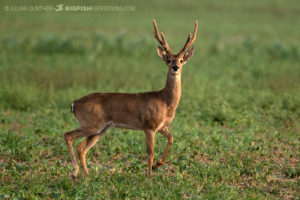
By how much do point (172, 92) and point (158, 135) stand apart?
2002 millimetres

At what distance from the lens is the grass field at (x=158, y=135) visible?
700cm

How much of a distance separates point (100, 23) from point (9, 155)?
21206mm

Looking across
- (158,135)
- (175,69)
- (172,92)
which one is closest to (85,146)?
(172,92)

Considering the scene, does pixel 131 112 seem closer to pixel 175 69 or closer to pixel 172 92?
pixel 172 92

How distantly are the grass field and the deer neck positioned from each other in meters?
0.95

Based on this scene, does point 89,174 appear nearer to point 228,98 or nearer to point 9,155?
point 9,155

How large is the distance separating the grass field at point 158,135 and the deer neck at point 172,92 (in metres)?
0.95

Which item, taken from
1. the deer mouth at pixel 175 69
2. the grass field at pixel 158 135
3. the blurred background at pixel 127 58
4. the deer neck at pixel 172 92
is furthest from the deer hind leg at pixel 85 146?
the blurred background at pixel 127 58

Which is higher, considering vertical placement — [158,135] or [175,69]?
[175,69]

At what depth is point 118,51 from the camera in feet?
61.6

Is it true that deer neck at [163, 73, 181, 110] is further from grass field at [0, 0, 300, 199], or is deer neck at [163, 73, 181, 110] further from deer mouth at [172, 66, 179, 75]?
grass field at [0, 0, 300, 199]

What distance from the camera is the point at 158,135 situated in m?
9.55

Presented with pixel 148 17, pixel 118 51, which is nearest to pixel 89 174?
pixel 118 51

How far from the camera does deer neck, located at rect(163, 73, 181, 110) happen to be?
7.69 metres
